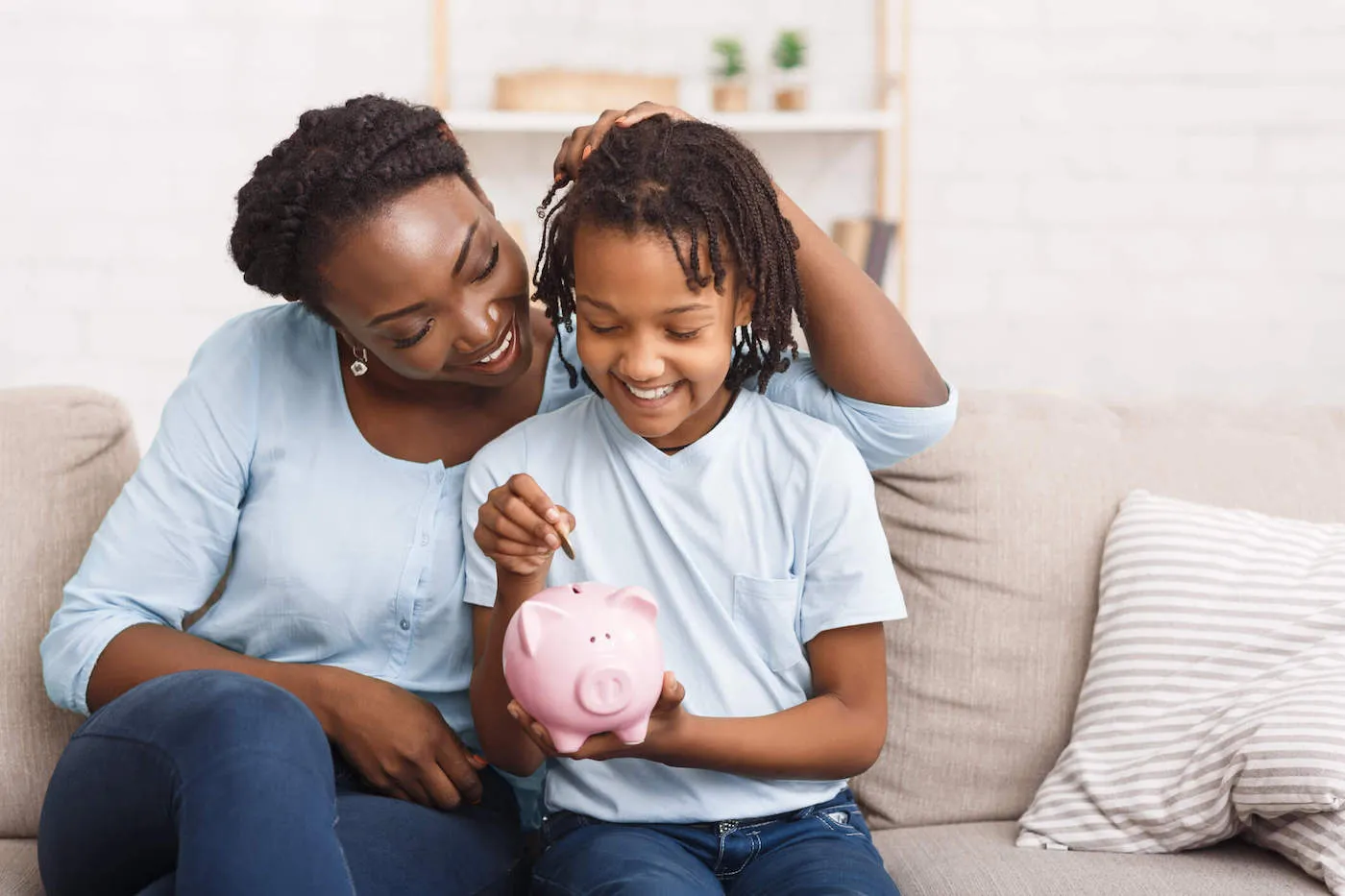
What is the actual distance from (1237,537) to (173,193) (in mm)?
2588

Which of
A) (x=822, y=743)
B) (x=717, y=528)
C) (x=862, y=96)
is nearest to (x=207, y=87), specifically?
(x=862, y=96)

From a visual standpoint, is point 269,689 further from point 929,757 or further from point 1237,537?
point 1237,537

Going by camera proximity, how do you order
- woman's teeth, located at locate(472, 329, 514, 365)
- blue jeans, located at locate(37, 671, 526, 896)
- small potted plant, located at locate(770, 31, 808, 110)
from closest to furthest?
blue jeans, located at locate(37, 671, 526, 896) → woman's teeth, located at locate(472, 329, 514, 365) → small potted plant, located at locate(770, 31, 808, 110)

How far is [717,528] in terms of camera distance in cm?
129

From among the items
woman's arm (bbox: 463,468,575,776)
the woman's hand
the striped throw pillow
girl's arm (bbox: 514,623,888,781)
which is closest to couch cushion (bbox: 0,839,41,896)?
the woman's hand

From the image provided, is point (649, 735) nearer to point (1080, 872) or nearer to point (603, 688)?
point (603, 688)

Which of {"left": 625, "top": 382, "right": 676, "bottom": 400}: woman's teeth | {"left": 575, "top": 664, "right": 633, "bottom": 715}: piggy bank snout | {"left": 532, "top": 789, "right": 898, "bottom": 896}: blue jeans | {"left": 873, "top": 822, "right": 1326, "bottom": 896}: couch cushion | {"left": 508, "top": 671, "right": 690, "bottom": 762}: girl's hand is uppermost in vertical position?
{"left": 625, "top": 382, "right": 676, "bottom": 400}: woman's teeth

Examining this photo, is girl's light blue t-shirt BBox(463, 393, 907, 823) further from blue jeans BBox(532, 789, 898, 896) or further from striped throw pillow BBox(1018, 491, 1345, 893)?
striped throw pillow BBox(1018, 491, 1345, 893)

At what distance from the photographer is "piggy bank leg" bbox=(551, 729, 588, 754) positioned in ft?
3.49

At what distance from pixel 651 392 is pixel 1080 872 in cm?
68

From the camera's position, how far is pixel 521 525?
1096mm

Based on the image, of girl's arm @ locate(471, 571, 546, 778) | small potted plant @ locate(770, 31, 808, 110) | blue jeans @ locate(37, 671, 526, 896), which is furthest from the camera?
small potted plant @ locate(770, 31, 808, 110)

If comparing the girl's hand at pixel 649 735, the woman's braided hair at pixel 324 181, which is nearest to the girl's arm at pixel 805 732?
the girl's hand at pixel 649 735

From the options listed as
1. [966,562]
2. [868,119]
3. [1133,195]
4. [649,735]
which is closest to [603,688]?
[649,735]
